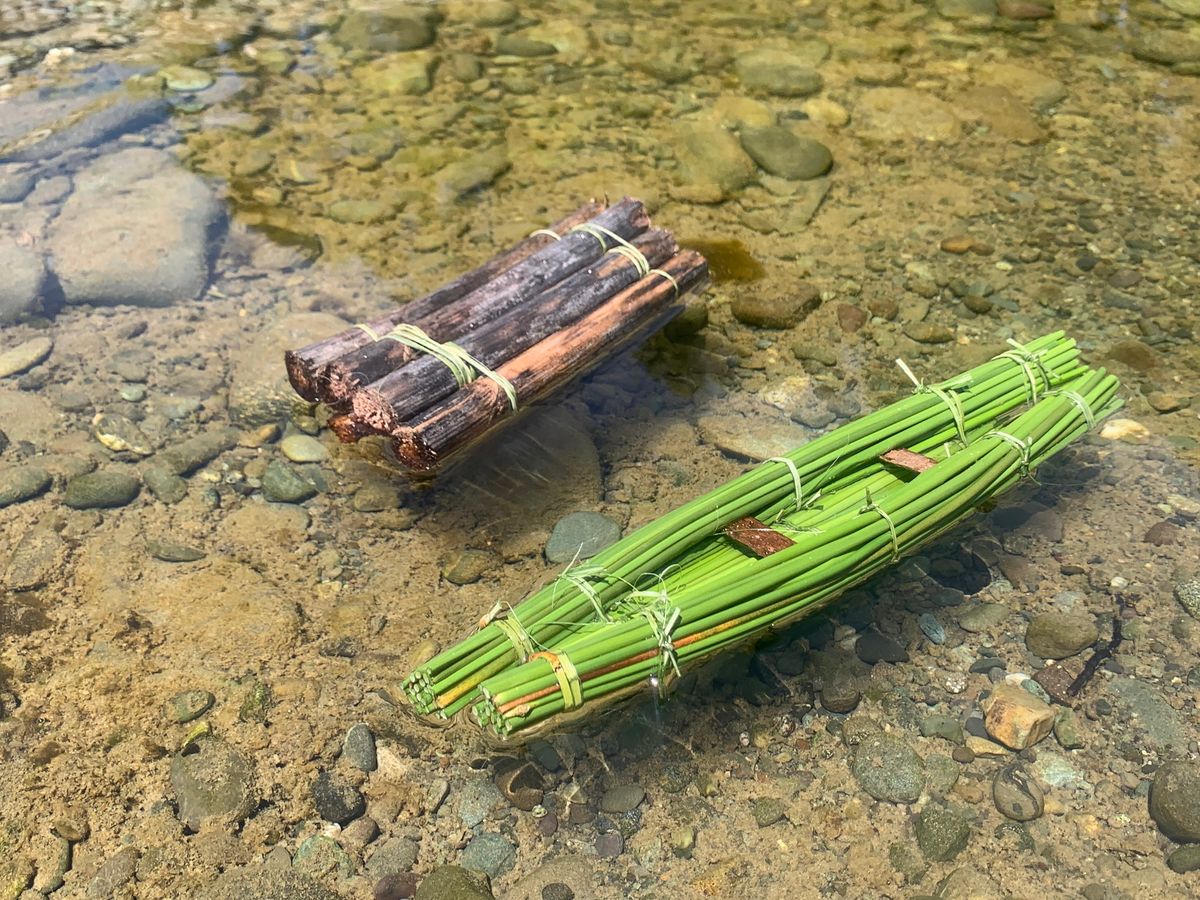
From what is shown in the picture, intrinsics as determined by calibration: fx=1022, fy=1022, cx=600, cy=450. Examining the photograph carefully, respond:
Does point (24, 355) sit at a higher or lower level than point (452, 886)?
lower

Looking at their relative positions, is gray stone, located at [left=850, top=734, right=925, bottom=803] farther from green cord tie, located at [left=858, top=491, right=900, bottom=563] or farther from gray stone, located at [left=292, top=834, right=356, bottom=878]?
gray stone, located at [left=292, top=834, right=356, bottom=878]

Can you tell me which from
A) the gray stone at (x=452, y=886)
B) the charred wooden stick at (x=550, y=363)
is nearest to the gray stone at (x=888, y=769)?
the gray stone at (x=452, y=886)

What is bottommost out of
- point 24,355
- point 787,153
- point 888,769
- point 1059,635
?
point 24,355

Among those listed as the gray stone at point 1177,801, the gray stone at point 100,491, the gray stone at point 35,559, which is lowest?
the gray stone at point 35,559

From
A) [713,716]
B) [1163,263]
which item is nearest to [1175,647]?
[713,716]

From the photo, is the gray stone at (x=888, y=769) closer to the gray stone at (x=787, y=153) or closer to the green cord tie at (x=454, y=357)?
the green cord tie at (x=454, y=357)

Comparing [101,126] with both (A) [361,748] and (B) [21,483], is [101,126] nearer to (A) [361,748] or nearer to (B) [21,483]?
(B) [21,483]

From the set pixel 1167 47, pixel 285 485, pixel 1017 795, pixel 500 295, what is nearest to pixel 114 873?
pixel 285 485
